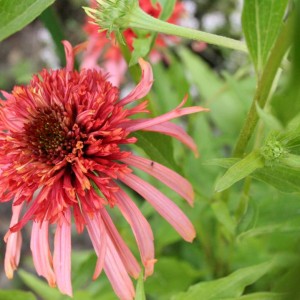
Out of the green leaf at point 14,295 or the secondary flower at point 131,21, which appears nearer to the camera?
the secondary flower at point 131,21

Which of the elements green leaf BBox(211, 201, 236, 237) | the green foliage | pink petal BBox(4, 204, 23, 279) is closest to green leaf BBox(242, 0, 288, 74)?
the green foliage

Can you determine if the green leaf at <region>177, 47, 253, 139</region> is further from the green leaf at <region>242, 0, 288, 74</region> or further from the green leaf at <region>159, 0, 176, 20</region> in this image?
the green leaf at <region>242, 0, 288, 74</region>

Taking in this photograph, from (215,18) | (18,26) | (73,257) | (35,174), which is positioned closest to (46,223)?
(35,174)

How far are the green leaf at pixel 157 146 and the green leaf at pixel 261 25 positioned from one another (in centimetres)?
16

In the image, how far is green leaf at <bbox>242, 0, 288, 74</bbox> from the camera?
49cm

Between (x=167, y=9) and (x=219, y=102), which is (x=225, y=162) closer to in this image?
(x=167, y=9)

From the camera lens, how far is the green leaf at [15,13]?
499 mm

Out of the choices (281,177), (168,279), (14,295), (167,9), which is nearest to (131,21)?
(167,9)

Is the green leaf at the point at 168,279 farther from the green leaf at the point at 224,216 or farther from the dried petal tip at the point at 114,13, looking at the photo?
the dried petal tip at the point at 114,13

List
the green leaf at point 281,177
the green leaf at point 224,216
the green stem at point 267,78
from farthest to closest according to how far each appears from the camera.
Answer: the green leaf at point 224,216, the green leaf at point 281,177, the green stem at point 267,78

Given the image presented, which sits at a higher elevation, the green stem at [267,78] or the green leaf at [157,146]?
the green stem at [267,78]

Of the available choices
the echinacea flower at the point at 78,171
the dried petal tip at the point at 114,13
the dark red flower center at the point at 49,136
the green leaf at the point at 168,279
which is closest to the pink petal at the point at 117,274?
the echinacea flower at the point at 78,171

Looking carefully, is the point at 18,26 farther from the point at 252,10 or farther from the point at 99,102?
the point at 252,10

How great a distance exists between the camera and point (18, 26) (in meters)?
0.50
